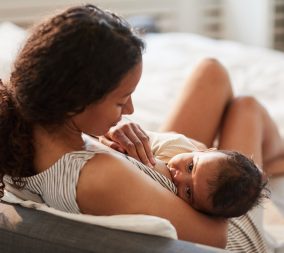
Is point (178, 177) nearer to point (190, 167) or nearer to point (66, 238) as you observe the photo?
point (190, 167)

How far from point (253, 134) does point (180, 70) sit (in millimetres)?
805

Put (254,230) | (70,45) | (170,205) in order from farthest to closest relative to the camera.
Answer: (254,230) < (170,205) < (70,45)

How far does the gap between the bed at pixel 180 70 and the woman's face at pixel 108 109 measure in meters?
0.78

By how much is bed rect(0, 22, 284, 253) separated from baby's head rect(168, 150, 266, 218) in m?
0.67

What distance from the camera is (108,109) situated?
1.07 meters

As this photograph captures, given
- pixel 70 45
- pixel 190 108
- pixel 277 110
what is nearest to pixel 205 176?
pixel 70 45

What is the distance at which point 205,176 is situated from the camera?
1198 millimetres

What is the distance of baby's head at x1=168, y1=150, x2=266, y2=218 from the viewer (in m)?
1.17

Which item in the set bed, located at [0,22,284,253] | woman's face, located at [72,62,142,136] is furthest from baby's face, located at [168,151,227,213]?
bed, located at [0,22,284,253]

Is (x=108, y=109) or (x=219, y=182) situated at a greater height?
(x=108, y=109)

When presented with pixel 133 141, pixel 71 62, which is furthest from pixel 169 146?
pixel 71 62

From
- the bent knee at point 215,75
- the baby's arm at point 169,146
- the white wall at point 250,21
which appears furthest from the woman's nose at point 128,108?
the white wall at point 250,21

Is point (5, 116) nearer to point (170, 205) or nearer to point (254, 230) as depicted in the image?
point (170, 205)

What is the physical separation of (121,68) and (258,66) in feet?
4.64
